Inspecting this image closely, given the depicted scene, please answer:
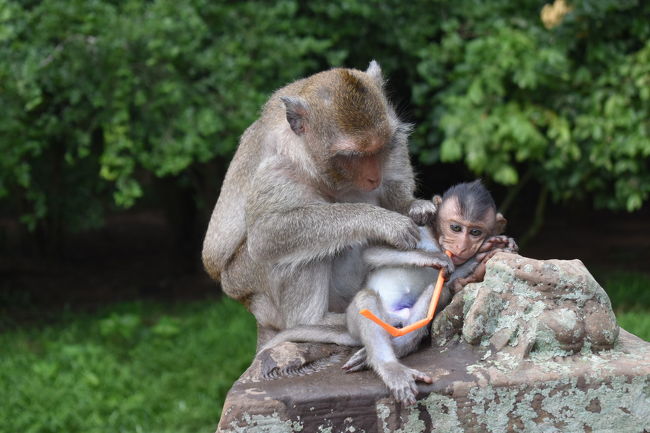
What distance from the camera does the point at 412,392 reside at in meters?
3.12

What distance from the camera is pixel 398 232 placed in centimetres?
370

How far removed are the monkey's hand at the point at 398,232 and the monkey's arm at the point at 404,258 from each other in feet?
0.15

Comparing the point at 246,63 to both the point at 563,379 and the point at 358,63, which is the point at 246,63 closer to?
the point at 358,63

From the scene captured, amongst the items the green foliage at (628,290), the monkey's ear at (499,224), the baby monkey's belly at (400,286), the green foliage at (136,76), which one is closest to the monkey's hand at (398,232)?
the baby monkey's belly at (400,286)

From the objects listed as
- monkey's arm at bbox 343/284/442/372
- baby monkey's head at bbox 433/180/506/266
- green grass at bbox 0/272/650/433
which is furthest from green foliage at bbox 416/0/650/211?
monkey's arm at bbox 343/284/442/372

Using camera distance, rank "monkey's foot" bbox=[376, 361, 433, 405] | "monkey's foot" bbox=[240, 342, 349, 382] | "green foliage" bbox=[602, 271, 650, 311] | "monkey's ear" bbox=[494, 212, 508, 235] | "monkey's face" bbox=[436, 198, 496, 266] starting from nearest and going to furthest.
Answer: "monkey's foot" bbox=[376, 361, 433, 405]
"monkey's foot" bbox=[240, 342, 349, 382]
"monkey's face" bbox=[436, 198, 496, 266]
"monkey's ear" bbox=[494, 212, 508, 235]
"green foliage" bbox=[602, 271, 650, 311]

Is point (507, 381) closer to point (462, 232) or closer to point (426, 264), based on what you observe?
point (426, 264)

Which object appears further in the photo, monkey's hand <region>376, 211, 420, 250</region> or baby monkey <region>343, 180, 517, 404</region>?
monkey's hand <region>376, 211, 420, 250</region>

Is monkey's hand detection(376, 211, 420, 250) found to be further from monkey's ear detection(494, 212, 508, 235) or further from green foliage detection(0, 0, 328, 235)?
green foliage detection(0, 0, 328, 235)

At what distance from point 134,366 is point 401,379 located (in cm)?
512

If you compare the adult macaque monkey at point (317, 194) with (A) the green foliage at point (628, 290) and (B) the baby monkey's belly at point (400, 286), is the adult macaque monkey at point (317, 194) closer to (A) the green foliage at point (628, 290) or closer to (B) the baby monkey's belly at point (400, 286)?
(B) the baby monkey's belly at point (400, 286)

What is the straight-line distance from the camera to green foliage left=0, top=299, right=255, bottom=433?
6.75 meters

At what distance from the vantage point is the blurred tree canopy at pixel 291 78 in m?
7.11

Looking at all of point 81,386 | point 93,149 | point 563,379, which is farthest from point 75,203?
point 563,379
